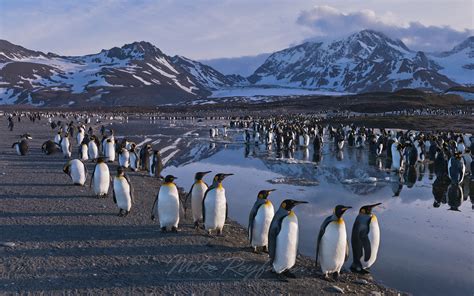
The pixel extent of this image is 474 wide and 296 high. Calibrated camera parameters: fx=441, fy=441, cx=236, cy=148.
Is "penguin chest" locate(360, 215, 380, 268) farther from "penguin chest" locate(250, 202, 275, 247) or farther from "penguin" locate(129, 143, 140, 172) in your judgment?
"penguin" locate(129, 143, 140, 172)

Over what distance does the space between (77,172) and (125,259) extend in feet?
17.7

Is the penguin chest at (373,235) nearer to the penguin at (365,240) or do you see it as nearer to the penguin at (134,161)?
the penguin at (365,240)

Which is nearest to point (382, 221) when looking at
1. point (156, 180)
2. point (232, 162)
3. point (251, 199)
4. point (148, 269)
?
point (251, 199)

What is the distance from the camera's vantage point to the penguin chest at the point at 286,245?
17.8 ft

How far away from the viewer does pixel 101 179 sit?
367 inches

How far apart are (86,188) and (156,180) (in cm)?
232

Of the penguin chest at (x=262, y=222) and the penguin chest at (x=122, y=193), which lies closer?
the penguin chest at (x=262, y=222)

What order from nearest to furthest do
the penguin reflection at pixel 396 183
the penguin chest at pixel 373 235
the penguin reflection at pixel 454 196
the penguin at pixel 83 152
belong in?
1. the penguin chest at pixel 373 235
2. the penguin reflection at pixel 454 196
3. the penguin reflection at pixel 396 183
4. the penguin at pixel 83 152

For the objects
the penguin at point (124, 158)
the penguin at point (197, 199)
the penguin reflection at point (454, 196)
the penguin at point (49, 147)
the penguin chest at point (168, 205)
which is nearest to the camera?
the penguin chest at point (168, 205)

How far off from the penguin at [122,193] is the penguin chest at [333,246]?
12.9 feet

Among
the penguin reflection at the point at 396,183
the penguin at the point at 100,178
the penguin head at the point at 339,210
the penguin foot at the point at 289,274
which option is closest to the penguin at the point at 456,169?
the penguin reflection at the point at 396,183

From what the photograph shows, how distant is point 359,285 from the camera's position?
554 centimetres

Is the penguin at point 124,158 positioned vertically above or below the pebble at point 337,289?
above

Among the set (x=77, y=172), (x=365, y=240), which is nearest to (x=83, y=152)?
(x=77, y=172)
